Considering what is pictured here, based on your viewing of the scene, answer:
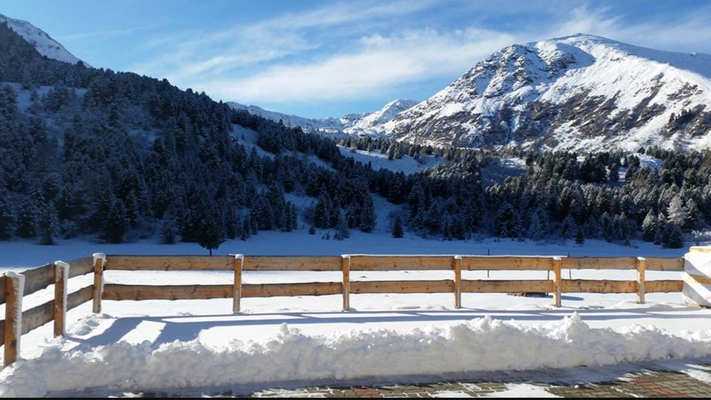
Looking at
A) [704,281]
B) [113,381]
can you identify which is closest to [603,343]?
[704,281]

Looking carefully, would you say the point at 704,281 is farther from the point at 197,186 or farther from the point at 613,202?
the point at 613,202

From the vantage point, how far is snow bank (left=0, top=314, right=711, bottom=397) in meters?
5.55

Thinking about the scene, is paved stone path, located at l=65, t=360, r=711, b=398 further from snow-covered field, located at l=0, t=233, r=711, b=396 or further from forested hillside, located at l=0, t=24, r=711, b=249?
forested hillside, located at l=0, t=24, r=711, b=249

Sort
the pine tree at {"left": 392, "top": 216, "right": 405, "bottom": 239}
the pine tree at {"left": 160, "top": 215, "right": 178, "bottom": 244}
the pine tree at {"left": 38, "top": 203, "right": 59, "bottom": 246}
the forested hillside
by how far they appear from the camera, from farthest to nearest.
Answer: the pine tree at {"left": 392, "top": 216, "right": 405, "bottom": 239}
the forested hillside
the pine tree at {"left": 160, "top": 215, "right": 178, "bottom": 244}
the pine tree at {"left": 38, "top": 203, "right": 59, "bottom": 246}

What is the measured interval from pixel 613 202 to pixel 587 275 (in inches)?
1806

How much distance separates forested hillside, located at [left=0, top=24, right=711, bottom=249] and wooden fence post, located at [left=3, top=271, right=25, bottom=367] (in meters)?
36.3

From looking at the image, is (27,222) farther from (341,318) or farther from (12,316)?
(12,316)

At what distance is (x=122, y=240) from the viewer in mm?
49844

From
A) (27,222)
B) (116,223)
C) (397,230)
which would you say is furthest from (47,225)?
(397,230)

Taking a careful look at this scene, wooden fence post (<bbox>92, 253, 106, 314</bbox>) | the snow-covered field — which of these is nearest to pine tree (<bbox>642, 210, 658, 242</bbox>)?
the snow-covered field

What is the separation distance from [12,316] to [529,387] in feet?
19.3

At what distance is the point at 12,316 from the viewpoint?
228 inches

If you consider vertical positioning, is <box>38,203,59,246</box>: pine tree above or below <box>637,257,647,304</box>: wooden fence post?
below

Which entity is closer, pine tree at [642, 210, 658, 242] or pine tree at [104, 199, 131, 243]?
pine tree at [104, 199, 131, 243]
